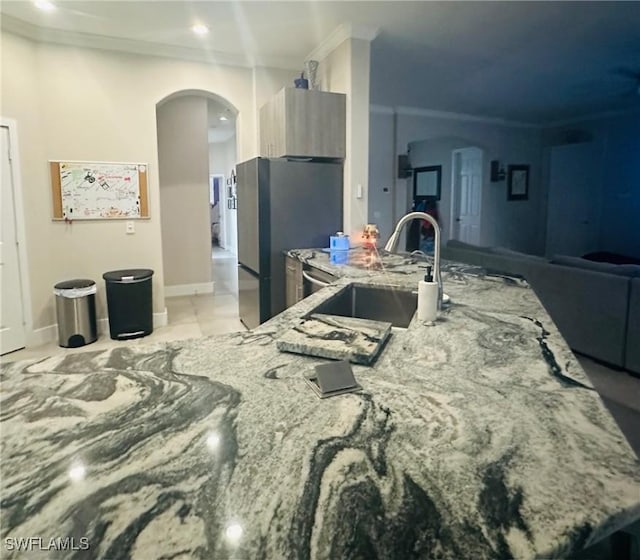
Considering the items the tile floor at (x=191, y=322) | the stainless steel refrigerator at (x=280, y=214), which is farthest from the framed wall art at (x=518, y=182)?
the tile floor at (x=191, y=322)

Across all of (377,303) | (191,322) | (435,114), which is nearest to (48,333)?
(191,322)

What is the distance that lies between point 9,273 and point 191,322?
175 centimetres

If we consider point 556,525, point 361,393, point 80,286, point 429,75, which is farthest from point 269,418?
point 429,75

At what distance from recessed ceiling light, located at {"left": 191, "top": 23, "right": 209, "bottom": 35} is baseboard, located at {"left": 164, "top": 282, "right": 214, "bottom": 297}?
3484 millimetres

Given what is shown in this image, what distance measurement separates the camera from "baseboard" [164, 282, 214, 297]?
6266 millimetres

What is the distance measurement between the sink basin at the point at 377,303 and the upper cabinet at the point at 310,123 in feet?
6.65

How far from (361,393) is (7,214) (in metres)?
3.98

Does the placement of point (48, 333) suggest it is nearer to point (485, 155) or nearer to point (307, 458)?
point (307, 458)

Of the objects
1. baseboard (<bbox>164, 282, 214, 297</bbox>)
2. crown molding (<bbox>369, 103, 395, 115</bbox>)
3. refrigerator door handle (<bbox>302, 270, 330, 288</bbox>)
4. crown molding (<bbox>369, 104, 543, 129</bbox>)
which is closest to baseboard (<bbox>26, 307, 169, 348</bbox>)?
baseboard (<bbox>164, 282, 214, 297</bbox>)

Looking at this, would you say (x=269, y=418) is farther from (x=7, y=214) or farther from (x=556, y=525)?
(x=7, y=214)

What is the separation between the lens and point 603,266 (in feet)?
11.5

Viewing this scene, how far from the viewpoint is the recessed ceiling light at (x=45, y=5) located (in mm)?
3334

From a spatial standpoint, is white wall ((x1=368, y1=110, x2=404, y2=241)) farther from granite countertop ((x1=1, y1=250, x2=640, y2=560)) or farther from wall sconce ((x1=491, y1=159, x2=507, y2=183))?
granite countertop ((x1=1, y1=250, x2=640, y2=560))

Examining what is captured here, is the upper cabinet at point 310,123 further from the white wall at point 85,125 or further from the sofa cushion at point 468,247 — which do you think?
the sofa cushion at point 468,247
